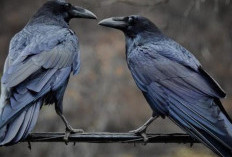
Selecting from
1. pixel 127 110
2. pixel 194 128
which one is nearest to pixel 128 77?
pixel 127 110

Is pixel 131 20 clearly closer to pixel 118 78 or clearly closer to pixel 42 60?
pixel 42 60

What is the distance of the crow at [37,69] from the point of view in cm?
703

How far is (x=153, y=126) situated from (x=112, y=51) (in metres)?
1.39

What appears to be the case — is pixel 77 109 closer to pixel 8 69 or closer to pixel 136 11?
pixel 136 11

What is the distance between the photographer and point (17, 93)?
728 cm

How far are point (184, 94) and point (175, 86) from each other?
180 millimetres

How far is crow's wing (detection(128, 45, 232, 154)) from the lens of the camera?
7.01m

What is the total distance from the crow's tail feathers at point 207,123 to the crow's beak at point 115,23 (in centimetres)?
120

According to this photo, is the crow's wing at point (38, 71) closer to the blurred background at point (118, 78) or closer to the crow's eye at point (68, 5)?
the crow's eye at point (68, 5)

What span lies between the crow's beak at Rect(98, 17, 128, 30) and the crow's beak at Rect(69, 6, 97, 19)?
11cm

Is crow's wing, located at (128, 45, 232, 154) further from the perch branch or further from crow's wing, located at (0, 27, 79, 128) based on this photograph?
crow's wing, located at (0, 27, 79, 128)

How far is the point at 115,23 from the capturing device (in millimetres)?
8367

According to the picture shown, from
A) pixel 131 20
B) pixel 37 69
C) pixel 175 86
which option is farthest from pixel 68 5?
pixel 175 86

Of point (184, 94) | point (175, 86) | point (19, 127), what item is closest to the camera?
point (19, 127)
